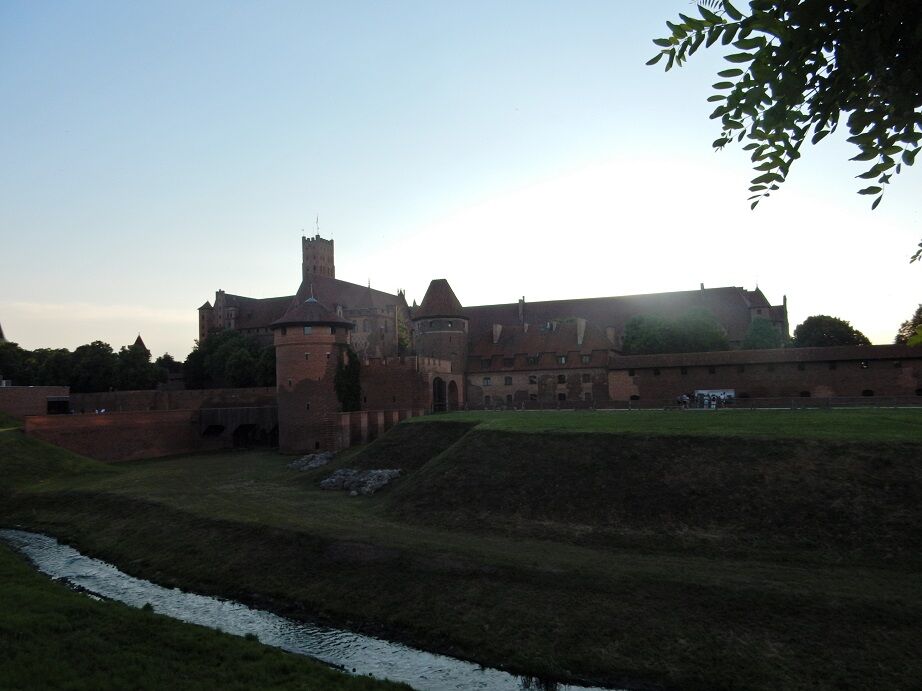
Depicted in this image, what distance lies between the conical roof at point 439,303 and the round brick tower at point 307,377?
13979 mm

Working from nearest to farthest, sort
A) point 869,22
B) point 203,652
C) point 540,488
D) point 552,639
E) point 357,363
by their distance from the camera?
point 869,22 < point 203,652 < point 552,639 < point 540,488 < point 357,363

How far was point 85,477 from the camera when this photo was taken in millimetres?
33906

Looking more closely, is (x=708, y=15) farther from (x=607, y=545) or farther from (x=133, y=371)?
(x=133, y=371)

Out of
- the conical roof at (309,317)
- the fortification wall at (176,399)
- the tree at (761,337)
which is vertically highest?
the conical roof at (309,317)

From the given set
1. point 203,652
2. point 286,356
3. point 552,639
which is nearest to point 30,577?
point 203,652

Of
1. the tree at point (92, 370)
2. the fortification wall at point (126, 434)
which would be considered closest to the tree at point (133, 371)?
the tree at point (92, 370)

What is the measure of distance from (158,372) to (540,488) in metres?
60.8

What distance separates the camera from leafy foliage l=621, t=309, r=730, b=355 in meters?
51.6

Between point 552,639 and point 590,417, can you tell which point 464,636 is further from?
point 590,417

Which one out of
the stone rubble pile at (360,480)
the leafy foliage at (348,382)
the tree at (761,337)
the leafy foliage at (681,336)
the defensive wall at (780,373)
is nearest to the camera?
the stone rubble pile at (360,480)

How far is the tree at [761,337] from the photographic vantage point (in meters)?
57.0

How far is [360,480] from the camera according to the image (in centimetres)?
2934

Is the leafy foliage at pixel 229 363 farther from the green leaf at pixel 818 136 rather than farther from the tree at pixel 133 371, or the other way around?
the green leaf at pixel 818 136

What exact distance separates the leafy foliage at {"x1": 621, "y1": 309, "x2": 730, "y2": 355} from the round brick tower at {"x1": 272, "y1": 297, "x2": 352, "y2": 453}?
24.0m
